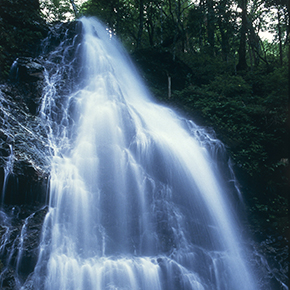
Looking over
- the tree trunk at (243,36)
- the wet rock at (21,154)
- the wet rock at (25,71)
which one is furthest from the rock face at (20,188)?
the tree trunk at (243,36)

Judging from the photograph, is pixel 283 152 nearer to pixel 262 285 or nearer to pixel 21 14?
pixel 262 285

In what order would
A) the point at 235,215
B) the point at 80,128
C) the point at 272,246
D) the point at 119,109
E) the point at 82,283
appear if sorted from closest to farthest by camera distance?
the point at 82,283
the point at 272,246
the point at 235,215
the point at 80,128
the point at 119,109

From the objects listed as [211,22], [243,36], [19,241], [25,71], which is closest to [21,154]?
[19,241]

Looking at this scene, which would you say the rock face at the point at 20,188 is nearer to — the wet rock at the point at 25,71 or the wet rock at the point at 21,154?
the wet rock at the point at 21,154

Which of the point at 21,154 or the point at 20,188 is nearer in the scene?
the point at 20,188

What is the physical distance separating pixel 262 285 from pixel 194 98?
8.68 m

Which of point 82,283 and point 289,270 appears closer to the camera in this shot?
point 82,283

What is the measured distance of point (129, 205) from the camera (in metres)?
6.79

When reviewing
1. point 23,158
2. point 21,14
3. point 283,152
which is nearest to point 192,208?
point 283,152

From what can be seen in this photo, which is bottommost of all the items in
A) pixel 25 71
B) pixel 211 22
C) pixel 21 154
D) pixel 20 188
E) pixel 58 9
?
pixel 20 188

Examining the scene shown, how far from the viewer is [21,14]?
39.0 ft

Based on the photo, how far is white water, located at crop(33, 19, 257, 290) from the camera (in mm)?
5602

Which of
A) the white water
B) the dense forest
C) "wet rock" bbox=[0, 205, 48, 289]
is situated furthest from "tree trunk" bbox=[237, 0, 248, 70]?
"wet rock" bbox=[0, 205, 48, 289]

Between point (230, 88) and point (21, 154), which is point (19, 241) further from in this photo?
point (230, 88)
